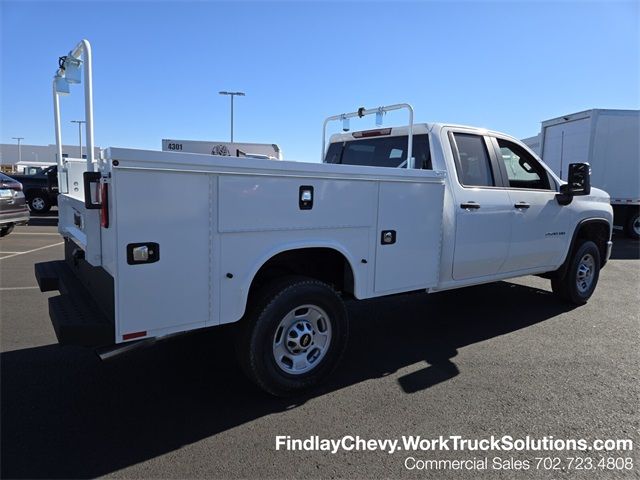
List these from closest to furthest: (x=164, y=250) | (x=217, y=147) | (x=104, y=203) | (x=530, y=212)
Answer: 1. (x=104, y=203)
2. (x=164, y=250)
3. (x=530, y=212)
4. (x=217, y=147)

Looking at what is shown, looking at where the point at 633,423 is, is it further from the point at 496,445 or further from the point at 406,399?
the point at 406,399

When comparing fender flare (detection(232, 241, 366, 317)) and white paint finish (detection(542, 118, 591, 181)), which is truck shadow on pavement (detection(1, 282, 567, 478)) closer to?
fender flare (detection(232, 241, 366, 317))

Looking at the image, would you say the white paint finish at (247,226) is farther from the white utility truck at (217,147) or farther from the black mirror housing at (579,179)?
the white utility truck at (217,147)

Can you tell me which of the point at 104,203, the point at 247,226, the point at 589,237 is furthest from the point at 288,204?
the point at 589,237

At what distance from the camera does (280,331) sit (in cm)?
345

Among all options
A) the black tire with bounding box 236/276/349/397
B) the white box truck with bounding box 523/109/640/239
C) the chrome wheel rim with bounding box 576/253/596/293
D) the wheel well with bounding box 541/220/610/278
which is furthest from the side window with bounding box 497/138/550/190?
the white box truck with bounding box 523/109/640/239

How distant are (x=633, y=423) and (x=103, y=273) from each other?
376 centimetres

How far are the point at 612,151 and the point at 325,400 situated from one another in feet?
44.1

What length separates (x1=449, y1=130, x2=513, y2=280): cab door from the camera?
14.8ft

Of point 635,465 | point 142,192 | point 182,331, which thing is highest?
point 142,192

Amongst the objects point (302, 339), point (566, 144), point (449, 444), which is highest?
point (566, 144)

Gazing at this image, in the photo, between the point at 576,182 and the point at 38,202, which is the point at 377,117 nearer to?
the point at 576,182

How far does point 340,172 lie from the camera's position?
3.45 m

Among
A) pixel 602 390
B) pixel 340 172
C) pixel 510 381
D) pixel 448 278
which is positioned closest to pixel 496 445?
pixel 510 381
